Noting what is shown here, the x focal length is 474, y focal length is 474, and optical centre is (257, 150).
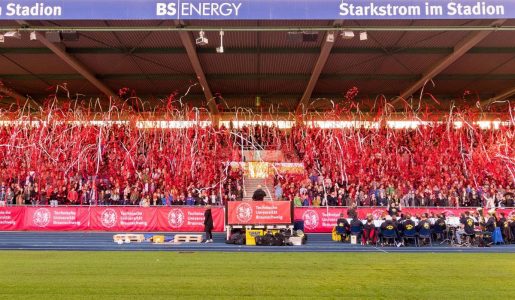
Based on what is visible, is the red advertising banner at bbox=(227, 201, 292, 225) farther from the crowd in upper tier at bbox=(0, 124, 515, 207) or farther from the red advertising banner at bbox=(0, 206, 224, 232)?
the crowd in upper tier at bbox=(0, 124, 515, 207)

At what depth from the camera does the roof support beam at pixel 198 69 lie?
20.5 meters

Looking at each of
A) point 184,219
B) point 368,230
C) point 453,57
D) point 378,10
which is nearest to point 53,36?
point 378,10

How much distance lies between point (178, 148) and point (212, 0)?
15606 mm

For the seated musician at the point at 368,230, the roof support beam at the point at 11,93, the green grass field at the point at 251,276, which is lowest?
the green grass field at the point at 251,276

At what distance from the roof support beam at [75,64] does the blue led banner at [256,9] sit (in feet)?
25.0

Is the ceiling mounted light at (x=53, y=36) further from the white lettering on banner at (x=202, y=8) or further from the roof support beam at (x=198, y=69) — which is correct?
the white lettering on banner at (x=202, y=8)

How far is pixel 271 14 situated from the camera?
11555 mm

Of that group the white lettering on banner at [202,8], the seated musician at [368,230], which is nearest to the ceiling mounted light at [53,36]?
the white lettering on banner at [202,8]

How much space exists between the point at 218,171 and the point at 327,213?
7282 mm

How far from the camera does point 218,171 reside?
26.2 meters

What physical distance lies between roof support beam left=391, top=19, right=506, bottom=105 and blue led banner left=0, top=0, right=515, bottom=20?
642cm

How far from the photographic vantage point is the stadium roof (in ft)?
69.6

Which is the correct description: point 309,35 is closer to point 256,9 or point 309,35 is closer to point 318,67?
point 256,9

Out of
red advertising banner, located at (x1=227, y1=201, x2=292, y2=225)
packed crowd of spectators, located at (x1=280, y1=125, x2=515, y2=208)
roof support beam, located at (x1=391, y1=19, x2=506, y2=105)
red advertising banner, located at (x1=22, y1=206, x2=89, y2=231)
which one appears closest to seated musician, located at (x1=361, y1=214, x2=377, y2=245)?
red advertising banner, located at (x1=227, y1=201, x2=292, y2=225)
